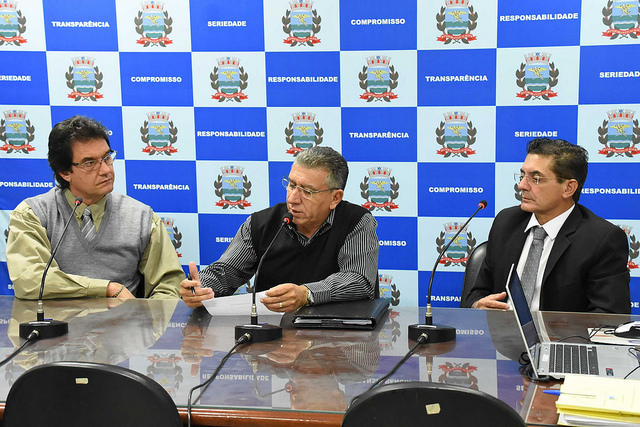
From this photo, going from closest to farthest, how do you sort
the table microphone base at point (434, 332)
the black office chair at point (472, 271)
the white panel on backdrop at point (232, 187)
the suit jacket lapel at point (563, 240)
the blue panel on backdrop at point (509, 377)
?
1. the blue panel on backdrop at point (509, 377)
2. the table microphone base at point (434, 332)
3. the suit jacket lapel at point (563, 240)
4. the black office chair at point (472, 271)
5. the white panel on backdrop at point (232, 187)

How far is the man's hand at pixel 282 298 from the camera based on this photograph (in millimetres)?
2404

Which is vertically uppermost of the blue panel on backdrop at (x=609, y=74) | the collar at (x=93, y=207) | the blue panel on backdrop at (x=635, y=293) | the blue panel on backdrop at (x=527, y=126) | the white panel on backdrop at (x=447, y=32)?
the white panel on backdrop at (x=447, y=32)

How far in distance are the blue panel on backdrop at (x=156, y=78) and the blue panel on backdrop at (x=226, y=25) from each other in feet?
0.49

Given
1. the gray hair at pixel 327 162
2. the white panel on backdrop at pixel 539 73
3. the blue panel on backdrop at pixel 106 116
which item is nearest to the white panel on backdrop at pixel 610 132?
the white panel on backdrop at pixel 539 73

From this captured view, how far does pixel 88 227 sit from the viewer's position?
10.4 feet

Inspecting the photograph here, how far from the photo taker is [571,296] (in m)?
2.77

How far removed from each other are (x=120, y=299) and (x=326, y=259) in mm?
864

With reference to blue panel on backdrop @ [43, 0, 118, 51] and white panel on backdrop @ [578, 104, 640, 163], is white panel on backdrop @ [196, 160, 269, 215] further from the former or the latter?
white panel on backdrop @ [578, 104, 640, 163]

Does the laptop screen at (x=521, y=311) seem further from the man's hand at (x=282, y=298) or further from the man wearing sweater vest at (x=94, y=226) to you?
the man wearing sweater vest at (x=94, y=226)

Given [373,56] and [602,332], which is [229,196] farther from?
[602,332]

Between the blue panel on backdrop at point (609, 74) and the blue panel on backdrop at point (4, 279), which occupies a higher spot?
the blue panel on backdrop at point (609, 74)

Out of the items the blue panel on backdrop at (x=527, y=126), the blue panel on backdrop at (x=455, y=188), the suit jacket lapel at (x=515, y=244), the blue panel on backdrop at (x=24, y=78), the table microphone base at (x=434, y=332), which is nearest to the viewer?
the table microphone base at (x=434, y=332)

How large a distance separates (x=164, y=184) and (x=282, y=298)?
2.06 m

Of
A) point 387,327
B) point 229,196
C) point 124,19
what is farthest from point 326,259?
point 124,19
